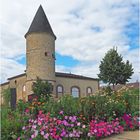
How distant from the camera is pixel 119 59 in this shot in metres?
39.8

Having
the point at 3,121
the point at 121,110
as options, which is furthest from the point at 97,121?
the point at 3,121

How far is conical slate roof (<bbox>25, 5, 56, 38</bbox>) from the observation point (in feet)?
136

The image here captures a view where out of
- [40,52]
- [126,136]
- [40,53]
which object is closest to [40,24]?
[40,52]

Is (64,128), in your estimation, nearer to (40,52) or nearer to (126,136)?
(126,136)

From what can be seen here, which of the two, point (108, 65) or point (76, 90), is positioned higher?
point (108, 65)

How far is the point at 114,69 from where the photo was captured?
127 ft

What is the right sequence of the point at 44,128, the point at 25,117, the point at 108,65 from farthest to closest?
1. the point at 108,65
2. the point at 25,117
3. the point at 44,128

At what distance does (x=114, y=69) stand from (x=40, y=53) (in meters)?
10.5

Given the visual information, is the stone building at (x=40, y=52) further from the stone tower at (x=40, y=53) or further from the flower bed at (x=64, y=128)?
the flower bed at (x=64, y=128)

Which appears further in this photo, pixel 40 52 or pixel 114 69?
pixel 40 52

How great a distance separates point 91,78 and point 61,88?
788 cm

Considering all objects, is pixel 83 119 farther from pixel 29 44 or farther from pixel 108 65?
pixel 29 44

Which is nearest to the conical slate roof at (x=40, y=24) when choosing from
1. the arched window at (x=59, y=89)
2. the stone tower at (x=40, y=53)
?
the stone tower at (x=40, y=53)

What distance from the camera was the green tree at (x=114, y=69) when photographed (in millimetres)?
38750
